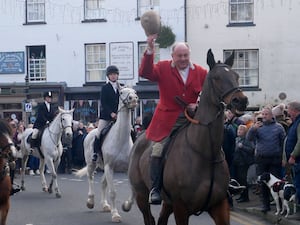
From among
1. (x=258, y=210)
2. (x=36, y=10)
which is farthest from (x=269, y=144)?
(x=36, y=10)

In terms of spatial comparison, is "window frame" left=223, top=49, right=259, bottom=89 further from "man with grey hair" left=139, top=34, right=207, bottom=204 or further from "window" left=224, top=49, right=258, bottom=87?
"man with grey hair" left=139, top=34, right=207, bottom=204

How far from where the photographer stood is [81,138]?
2723cm

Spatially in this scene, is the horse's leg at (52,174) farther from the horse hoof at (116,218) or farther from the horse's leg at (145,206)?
the horse's leg at (145,206)

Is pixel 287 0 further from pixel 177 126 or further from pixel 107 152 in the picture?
pixel 177 126

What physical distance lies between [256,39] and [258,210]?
2196 cm

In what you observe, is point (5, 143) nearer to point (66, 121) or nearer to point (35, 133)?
point (66, 121)

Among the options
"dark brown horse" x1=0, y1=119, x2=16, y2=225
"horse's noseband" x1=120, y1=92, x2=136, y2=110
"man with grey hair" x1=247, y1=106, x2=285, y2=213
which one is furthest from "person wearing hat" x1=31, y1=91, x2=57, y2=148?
"dark brown horse" x1=0, y1=119, x2=16, y2=225

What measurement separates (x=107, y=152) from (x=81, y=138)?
14.0 m

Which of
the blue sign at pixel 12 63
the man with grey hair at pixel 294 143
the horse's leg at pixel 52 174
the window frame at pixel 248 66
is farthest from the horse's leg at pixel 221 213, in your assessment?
the blue sign at pixel 12 63

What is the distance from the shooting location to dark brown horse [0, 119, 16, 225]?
10125mm

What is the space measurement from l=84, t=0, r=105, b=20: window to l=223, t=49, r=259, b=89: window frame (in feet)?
24.1

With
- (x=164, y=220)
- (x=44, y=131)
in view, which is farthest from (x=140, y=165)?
(x=44, y=131)

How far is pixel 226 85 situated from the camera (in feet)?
24.4

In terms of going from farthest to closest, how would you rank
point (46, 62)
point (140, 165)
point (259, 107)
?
point (46, 62) < point (259, 107) < point (140, 165)
